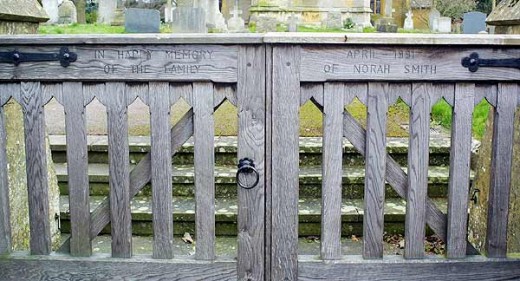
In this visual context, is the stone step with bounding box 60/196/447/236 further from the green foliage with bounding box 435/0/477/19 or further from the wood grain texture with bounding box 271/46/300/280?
the green foliage with bounding box 435/0/477/19

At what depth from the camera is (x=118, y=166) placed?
96.3 inches

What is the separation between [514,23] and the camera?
9.40 ft

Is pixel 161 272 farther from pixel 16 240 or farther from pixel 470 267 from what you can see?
pixel 470 267

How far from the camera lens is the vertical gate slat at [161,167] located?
2402mm

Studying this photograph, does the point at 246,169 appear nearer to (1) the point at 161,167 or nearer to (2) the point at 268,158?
(2) the point at 268,158

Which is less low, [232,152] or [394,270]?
[232,152]

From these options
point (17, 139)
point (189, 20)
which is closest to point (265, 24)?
point (189, 20)

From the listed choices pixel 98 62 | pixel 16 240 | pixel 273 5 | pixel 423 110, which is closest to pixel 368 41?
pixel 423 110

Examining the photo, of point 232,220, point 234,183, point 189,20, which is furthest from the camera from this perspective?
point 189,20

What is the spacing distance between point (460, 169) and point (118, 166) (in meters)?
1.49

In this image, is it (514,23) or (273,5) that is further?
(273,5)

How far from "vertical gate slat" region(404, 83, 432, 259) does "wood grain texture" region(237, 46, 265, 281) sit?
0.65m

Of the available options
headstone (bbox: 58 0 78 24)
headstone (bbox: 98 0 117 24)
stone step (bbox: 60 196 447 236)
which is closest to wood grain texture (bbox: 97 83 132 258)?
stone step (bbox: 60 196 447 236)

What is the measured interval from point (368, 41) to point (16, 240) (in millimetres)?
2014
